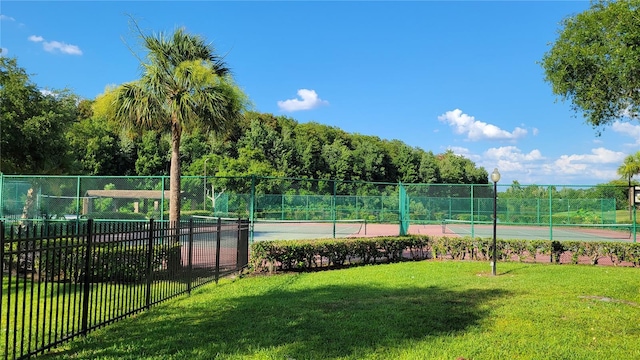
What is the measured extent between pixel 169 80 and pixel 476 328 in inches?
368

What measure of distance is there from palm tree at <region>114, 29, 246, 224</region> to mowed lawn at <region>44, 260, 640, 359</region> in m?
4.27

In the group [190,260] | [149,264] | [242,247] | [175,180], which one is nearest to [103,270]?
[149,264]

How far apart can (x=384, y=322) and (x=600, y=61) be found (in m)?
8.72

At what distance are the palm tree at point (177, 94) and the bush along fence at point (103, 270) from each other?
9.74 ft

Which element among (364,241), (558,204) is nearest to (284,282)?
(364,241)

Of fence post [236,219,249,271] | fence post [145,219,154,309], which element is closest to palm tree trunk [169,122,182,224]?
fence post [236,219,249,271]

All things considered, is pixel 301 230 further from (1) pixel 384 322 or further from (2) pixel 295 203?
(1) pixel 384 322

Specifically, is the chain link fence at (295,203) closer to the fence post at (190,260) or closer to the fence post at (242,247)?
the fence post at (242,247)

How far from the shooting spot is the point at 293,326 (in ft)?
19.9

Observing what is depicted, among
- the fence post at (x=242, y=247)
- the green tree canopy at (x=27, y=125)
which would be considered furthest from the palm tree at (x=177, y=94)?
the green tree canopy at (x=27, y=125)

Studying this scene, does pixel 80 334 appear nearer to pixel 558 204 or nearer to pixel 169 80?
pixel 169 80

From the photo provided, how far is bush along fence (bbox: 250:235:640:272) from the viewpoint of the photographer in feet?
39.2

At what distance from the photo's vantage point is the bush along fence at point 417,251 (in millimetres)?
11961

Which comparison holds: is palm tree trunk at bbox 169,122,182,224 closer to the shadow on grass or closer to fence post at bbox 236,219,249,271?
fence post at bbox 236,219,249,271
